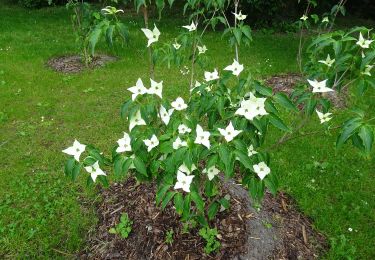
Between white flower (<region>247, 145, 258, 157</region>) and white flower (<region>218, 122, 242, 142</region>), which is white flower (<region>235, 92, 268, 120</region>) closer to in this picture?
white flower (<region>218, 122, 242, 142</region>)

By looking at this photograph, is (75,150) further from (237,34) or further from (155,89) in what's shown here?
(237,34)

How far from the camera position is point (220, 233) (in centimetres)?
299

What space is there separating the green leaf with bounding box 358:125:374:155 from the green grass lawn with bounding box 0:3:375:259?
5.06 feet

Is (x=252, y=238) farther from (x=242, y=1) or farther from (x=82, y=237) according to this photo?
(x=242, y=1)

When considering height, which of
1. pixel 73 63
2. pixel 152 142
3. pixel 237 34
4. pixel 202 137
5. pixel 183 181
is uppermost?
pixel 237 34

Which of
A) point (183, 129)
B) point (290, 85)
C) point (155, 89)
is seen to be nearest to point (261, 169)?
point (183, 129)

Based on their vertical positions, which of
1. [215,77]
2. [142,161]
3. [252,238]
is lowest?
[252,238]

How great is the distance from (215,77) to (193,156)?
0.66 metres

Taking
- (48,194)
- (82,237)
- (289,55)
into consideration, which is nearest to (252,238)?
(82,237)

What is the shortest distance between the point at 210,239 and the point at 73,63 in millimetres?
4951

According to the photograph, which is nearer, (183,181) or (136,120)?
(183,181)

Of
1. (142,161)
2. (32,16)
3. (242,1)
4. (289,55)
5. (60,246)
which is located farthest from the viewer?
(32,16)

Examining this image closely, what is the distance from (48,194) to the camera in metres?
3.85

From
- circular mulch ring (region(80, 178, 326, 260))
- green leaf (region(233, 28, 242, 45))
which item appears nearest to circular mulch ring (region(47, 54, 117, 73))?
circular mulch ring (region(80, 178, 326, 260))
